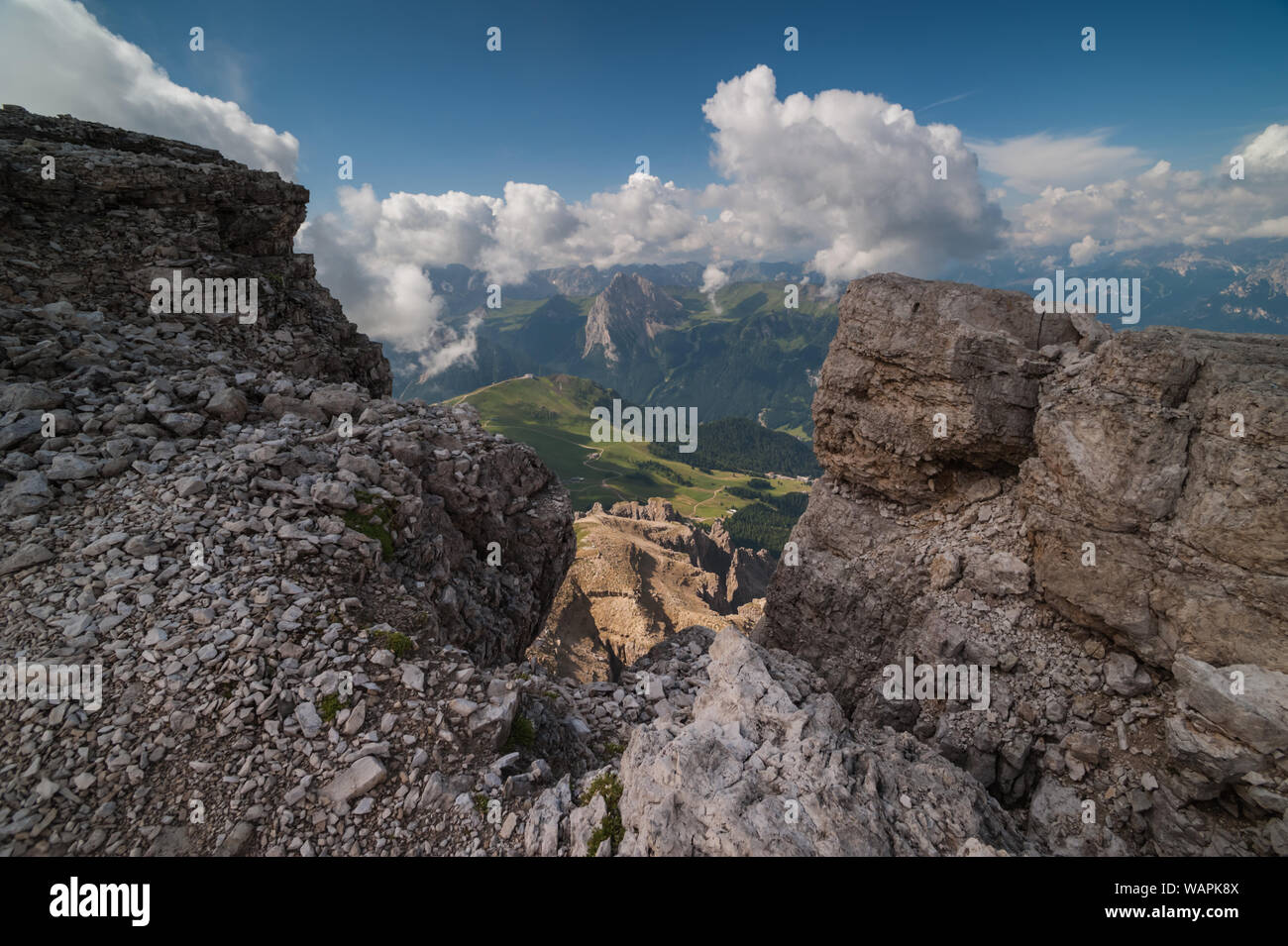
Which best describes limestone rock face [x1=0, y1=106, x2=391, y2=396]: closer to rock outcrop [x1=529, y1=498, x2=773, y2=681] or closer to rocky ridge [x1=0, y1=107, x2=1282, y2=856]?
rocky ridge [x1=0, y1=107, x2=1282, y2=856]

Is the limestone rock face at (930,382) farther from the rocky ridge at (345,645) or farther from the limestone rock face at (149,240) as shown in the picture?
the limestone rock face at (149,240)

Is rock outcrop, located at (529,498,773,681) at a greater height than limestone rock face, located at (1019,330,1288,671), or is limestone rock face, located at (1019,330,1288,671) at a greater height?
limestone rock face, located at (1019,330,1288,671)

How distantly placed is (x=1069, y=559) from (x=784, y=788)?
47.8 ft

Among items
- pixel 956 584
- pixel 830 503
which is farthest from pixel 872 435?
pixel 956 584

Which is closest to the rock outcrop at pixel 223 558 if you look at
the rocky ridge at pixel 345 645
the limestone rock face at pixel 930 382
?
the rocky ridge at pixel 345 645

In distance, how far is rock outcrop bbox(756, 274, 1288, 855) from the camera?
13.3 metres

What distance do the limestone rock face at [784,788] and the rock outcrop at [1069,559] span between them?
6166 mm

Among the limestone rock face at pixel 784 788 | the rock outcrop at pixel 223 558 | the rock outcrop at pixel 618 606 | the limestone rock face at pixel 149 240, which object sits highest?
the limestone rock face at pixel 149 240

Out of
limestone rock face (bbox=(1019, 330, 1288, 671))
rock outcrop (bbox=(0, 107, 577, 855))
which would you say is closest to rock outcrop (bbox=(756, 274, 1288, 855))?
limestone rock face (bbox=(1019, 330, 1288, 671))

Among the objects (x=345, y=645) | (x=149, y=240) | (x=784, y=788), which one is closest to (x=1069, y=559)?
(x=784, y=788)

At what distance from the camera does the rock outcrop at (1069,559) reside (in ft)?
43.5

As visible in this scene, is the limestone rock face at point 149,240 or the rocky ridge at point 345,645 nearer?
the rocky ridge at point 345,645

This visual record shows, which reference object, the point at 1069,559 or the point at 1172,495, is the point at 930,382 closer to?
the point at 1069,559

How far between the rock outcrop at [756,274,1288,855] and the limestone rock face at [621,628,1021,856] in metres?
6.17
